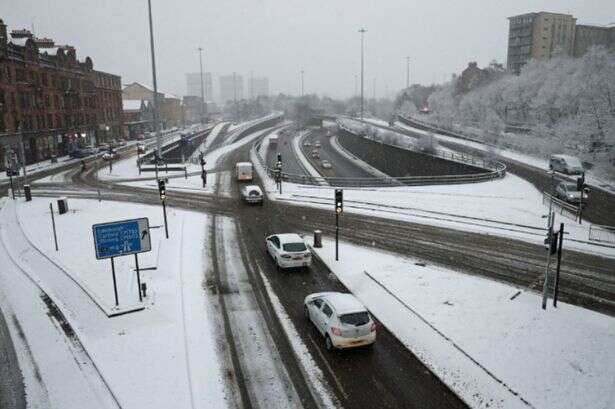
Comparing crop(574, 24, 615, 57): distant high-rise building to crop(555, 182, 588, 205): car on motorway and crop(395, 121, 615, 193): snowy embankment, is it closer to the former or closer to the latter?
crop(395, 121, 615, 193): snowy embankment

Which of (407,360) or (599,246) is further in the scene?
(599,246)

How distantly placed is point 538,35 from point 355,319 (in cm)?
14097

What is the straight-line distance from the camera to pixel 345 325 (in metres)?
14.0

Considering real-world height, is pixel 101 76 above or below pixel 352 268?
above

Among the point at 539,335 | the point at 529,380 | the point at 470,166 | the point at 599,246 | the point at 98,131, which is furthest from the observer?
the point at 98,131

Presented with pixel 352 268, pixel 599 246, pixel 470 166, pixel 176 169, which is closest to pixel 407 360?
pixel 352 268

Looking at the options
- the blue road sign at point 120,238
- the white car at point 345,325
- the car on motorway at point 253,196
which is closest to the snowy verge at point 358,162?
the car on motorway at point 253,196

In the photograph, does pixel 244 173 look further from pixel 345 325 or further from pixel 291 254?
pixel 345 325

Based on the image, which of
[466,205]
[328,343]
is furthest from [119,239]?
[466,205]

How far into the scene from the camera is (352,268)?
21734 mm

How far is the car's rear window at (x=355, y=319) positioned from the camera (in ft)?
46.3

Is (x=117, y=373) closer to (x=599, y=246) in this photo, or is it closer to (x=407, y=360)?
(x=407, y=360)

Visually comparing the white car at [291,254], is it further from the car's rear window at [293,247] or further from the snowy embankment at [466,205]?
the snowy embankment at [466,205]

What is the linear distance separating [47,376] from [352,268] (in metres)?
13.0
